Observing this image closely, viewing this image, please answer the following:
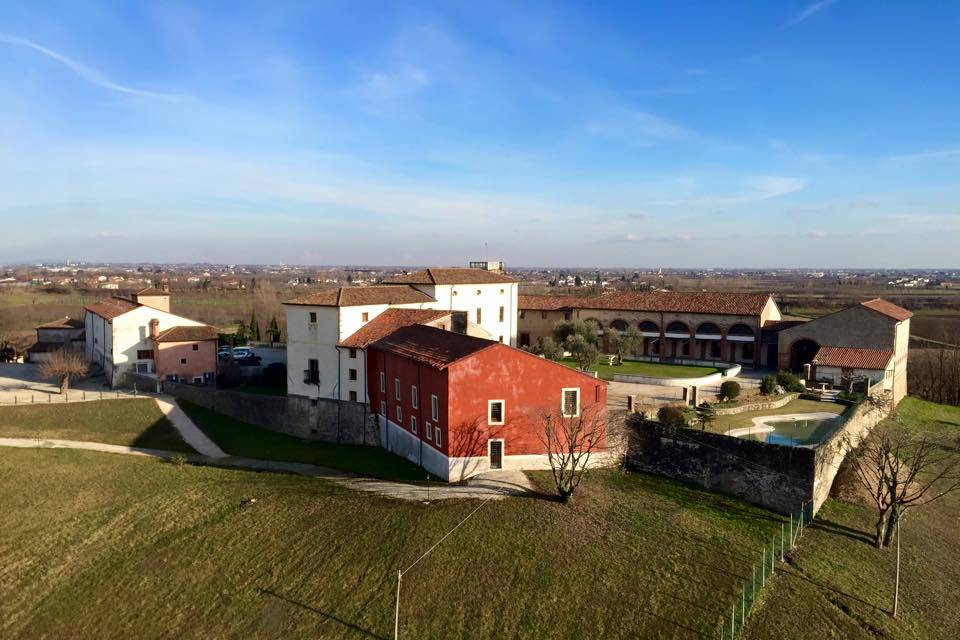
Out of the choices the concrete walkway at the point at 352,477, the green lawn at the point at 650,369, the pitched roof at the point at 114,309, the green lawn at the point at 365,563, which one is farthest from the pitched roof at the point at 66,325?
the green lawn at the point at 650,369

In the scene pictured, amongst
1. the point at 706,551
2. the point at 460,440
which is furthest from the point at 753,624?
the point at 460,440

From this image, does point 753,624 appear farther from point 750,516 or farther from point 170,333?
point 170,333

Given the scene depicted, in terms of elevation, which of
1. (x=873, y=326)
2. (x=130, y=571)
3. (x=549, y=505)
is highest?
(x=873, y=326)

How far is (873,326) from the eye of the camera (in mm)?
41906

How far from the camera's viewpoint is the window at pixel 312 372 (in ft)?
122

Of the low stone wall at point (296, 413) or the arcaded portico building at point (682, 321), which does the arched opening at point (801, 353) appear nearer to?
the arcaded portico building at point (682, 321)

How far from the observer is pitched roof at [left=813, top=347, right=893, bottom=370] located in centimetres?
3984

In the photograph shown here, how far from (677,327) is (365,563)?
37565 mm

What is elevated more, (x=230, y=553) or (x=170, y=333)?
(x=170, y=333)

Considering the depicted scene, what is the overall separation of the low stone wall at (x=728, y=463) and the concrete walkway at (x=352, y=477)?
20.3ft

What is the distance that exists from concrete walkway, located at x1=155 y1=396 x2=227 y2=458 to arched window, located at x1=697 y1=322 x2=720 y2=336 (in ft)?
119

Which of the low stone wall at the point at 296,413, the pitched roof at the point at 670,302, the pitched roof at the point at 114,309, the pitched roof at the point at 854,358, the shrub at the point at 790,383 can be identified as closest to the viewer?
the low stone wall at the point at 296,413

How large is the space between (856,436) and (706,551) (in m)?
13.3

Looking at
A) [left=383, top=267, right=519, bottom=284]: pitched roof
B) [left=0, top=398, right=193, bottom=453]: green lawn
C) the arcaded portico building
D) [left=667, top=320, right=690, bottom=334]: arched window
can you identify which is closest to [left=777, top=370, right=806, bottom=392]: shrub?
the arcaded portico building
